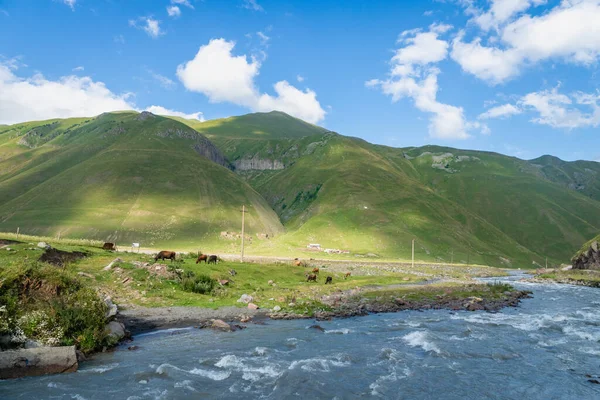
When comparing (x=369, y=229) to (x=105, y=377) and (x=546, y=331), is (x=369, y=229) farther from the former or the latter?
(x=105, y=377)

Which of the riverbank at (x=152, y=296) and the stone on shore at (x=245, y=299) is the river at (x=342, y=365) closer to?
the riverbank at (x=152, y=296)

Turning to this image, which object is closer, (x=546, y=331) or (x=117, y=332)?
(x=117, y=332)

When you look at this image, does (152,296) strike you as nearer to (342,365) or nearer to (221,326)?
(221,326)

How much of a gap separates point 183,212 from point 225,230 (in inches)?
811

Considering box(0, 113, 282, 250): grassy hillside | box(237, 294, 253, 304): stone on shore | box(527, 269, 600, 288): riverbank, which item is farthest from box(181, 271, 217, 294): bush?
box(0, 113, 282, 250): grassy hillside

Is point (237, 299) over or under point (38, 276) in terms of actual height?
under

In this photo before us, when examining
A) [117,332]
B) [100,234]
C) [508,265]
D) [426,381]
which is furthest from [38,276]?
[508,265]

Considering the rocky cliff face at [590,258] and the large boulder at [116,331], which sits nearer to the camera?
the large boulder at [116,331]

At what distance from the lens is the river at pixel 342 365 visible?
17219mm

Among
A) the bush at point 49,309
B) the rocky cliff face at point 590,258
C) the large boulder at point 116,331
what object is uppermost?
the bush at point 49,309

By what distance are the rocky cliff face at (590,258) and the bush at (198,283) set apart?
114948 millimetres

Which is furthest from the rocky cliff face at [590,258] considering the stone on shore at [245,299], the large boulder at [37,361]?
the large boulder at [37,361]

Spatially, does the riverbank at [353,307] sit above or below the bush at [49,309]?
below

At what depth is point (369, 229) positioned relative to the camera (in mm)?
161500
